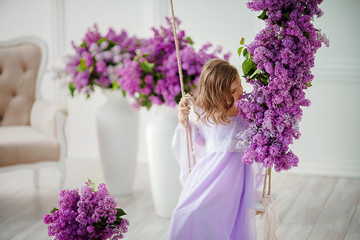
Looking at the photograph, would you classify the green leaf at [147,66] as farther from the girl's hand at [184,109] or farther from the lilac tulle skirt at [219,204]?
the lilac tulle skirt at [219,204]

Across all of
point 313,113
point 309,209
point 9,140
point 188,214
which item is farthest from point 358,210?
point 9,140

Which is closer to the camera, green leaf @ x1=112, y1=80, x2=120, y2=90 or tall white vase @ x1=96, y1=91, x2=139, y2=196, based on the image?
green leaf @ x1=112, y1=80, x2=120, y2=90

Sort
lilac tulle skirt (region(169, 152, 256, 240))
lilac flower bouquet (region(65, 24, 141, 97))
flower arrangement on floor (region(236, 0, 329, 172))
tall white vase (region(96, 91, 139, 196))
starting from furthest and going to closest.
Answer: tall white vase (region(96, 91, 139, 196)), lilac flower bouquet (region(65, 24, 141, 97)), lilac tulle skirt (region(169, 152, 256, 240)), flower arrangement on floor (region(236, 0, 329, 172))

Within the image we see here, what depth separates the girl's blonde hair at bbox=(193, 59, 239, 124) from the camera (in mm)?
2318

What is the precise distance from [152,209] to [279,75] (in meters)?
1.69

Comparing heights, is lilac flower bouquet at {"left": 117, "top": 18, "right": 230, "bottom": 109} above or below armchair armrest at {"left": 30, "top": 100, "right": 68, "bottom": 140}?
above

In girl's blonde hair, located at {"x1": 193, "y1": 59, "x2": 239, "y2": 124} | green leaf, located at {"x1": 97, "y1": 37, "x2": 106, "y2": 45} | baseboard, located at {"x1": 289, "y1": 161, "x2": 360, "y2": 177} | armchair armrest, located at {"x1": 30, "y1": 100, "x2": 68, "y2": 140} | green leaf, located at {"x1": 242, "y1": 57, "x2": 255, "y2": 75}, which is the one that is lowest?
baseboard, located at {"x1": 289, "y1": 161, "x2": 360, "y2": 177}

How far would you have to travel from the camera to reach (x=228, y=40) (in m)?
4.23

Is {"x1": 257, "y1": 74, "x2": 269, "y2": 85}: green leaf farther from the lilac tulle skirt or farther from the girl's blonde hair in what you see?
the lilac tulle skirt

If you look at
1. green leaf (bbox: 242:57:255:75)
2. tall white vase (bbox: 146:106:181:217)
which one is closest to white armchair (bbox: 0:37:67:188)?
tall white vase (bbox: 146:106:181:217)

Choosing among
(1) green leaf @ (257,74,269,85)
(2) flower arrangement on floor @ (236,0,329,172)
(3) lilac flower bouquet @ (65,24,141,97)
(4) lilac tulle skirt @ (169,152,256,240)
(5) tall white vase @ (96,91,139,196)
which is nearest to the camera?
(2) flower arrangement on floor @ (236,0,329,172)

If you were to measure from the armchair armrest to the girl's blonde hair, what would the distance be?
4.77 ft

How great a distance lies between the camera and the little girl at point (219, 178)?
2.29 metres

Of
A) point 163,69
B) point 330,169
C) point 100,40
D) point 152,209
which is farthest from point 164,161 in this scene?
point 330,169
